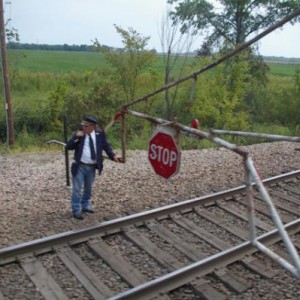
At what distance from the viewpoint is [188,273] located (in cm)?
458

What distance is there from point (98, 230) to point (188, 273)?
150 cm

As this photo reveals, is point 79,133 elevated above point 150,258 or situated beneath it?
elevated above

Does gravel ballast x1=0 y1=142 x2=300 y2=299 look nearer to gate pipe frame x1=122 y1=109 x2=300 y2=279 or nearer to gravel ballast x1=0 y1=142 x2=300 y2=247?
gravel ballast x1=0 y1=142 x2=300 y2=247

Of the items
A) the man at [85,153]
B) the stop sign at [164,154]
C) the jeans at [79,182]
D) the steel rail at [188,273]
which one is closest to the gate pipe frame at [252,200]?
the stop sign at [164,154]

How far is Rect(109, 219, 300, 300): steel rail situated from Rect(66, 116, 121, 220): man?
1965 millimetres

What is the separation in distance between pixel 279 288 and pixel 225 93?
11716 millimetres

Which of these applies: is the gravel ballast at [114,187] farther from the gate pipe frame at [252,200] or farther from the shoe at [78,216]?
the gate pipe frame at [252,200]

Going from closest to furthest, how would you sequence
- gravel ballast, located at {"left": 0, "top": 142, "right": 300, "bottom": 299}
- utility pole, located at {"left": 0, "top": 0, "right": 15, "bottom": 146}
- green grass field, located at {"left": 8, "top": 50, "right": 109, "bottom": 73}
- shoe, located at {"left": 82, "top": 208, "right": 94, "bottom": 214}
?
1. gravel ballast, located at {"left": 0, "top": 142, "right": 300, "bottom": 299}
2. shoe, located at {"left": 82, "top": 208, "right": 94, "bottom": 214}
3. utility pole, located at {"left": 0, "top": 0, "right": 15, "bottom": 146}
4. green grass field, located at {"left": 8, "top": 50, "right": 109, "bottom": 73}

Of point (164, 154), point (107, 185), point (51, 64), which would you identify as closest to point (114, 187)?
point (107, 185)

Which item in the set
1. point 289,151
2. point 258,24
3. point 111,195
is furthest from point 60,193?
point 258,24

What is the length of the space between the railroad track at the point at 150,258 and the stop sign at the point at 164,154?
127cm

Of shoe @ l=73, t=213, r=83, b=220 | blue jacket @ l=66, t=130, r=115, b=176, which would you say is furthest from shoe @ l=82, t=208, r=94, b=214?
blue jacket @ l=66, t=130, r=115, b=176

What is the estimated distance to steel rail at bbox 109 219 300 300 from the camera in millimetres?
4148

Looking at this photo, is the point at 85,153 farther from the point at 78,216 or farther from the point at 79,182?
the point at 78,216
